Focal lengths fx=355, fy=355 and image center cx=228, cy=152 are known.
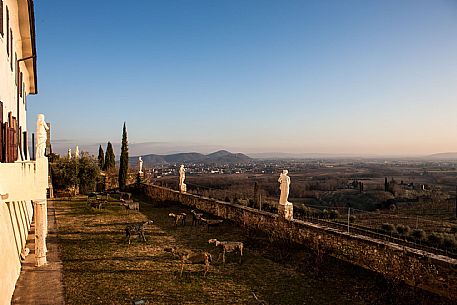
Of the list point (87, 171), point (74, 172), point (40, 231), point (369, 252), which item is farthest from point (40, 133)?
point (87, 171)

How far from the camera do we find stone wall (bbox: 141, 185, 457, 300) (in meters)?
7.22

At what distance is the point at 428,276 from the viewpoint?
743 cm

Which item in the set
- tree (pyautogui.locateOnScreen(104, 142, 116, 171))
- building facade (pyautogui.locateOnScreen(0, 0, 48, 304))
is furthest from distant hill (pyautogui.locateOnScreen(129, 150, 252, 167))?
building facade (pyautogui.locateOnScreen(0, 0, 48, 304))

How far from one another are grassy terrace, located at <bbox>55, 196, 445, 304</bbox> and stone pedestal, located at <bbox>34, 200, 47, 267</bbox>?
0.64 meters

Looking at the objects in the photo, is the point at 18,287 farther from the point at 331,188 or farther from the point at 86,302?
the point at 331,188

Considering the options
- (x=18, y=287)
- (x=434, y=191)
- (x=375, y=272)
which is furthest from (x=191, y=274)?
(x=434, y=191)

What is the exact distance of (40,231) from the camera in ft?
29.6

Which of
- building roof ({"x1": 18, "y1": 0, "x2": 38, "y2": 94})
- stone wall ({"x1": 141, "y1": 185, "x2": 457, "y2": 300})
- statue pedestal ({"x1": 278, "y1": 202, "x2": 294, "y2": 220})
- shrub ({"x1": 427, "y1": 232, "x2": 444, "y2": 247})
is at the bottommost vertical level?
shrub ({"x1": 427, "y1": 232, "x2": 444, "y2": 247})

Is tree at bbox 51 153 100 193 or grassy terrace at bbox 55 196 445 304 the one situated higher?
tree at bbox 51 153 100 193

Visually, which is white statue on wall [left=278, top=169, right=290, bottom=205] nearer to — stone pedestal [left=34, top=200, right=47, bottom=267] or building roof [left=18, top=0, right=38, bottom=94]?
stone pedestal [left=34, top=200, right=47, bottom=267]

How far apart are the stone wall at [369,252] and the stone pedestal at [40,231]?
23.3 ft

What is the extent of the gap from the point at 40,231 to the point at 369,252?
27.3ft

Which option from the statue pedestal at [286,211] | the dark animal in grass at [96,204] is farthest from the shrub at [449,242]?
the dark animal in grass at [96,204]

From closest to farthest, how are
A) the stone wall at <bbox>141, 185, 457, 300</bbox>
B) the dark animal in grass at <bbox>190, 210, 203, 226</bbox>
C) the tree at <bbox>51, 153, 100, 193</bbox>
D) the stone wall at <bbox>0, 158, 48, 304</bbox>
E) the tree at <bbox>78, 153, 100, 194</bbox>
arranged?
the stone wall at <bbox>0, 158, 48, 304</bbox>
the stone wall at <bbox>141, 185, 457, 300</bbox>
the dark animal in grass at <bbox>190, 210, 203, 226</bbox>
the tree at <bbox>51, 153, 100, 193</bbox>
the tree at <bbox>78, 153, 100, 194</bbox>
